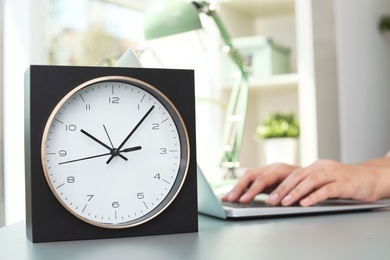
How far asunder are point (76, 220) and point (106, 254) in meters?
0.10

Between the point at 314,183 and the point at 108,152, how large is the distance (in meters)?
0.37

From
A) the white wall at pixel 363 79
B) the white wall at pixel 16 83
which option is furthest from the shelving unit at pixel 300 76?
the white wall at pixel 16 83

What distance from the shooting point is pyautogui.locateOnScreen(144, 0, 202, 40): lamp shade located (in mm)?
1336

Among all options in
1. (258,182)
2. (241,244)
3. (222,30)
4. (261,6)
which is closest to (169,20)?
(222,30)

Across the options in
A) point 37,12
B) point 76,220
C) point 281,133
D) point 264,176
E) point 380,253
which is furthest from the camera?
point 281,133

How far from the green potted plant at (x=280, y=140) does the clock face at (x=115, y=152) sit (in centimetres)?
184

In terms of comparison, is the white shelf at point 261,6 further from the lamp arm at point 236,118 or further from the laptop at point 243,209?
the laptop at point 243,209

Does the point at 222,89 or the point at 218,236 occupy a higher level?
the point at 222,89

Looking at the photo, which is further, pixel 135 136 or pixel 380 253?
pixel 135 136

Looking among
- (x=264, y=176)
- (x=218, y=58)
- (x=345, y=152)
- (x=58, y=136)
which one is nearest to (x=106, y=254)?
(x=58, y=136)

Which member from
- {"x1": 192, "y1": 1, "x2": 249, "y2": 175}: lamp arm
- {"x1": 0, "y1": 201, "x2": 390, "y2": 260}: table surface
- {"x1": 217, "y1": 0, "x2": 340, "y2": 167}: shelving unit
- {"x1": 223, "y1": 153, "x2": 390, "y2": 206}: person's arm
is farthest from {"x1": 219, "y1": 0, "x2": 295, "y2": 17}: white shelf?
{"x1": 0, "y1": 201, "x2": 390, "y2": 260}: table surface

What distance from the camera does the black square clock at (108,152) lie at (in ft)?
2.08

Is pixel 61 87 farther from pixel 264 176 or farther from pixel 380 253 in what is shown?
pixel 264 176

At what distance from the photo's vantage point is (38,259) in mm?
532
